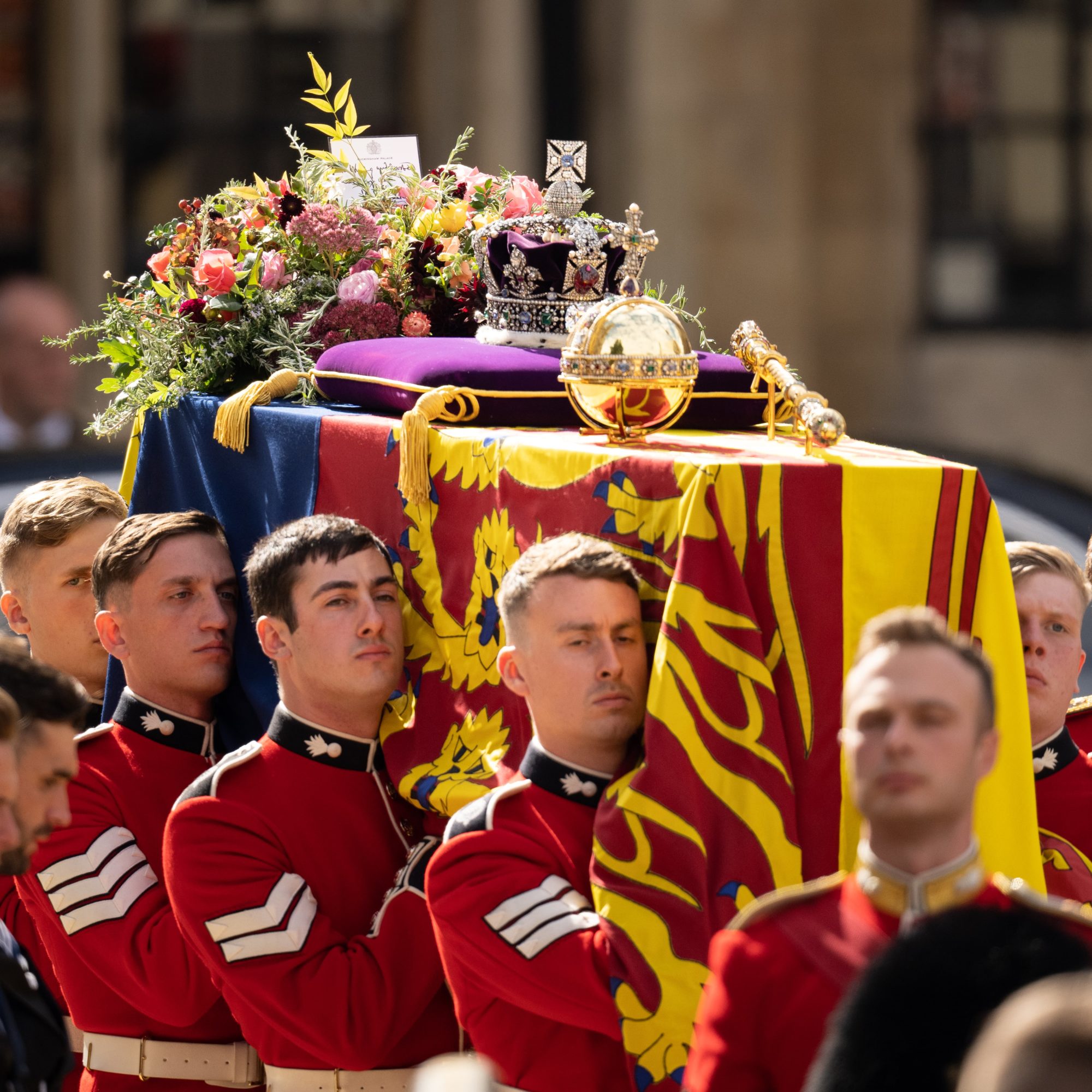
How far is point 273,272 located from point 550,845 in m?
1.45

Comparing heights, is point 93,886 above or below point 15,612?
below

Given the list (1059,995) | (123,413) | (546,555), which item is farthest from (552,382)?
(1059,995)

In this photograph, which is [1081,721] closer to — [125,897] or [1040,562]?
[1040,562]

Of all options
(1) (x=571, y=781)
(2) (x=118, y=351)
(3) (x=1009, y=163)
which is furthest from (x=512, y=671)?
(3) (x=1009, y=163)

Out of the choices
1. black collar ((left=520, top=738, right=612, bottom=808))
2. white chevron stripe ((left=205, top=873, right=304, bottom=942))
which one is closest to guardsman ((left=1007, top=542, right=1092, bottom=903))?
black collar ((left=520, top=738, right=612, bottom=808))

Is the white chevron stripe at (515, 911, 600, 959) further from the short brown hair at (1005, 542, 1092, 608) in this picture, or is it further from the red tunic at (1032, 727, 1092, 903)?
the short brown hair at (1005, 542, 1092, 608)

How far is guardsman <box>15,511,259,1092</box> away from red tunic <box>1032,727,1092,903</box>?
1.23 metres

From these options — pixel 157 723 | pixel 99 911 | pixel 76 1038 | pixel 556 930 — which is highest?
pixel 157 723

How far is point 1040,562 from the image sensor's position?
297 centimetres

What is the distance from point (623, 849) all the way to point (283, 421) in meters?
1.16

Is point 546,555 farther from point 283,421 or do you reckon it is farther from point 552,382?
point 283,421

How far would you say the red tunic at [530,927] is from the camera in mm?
2441

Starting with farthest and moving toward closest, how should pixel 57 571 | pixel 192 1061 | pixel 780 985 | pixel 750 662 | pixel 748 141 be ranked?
1. pixel 748 141
2. pixel 57 571
3. pixel 192 1061
4. pixel 750 662
5. pixel 780 985

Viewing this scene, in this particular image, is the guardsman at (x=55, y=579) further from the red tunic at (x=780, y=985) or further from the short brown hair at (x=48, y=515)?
the red tunic at (x=780, y=985)
